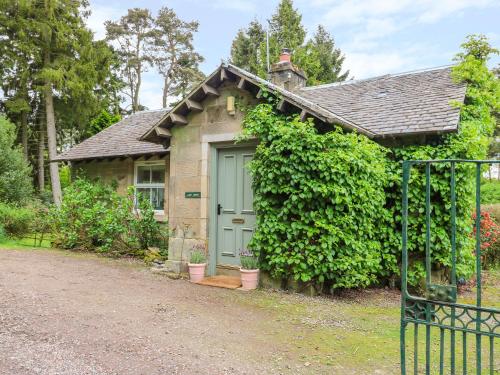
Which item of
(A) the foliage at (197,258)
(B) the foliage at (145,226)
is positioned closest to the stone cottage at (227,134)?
(A) the foliage at (197,258)

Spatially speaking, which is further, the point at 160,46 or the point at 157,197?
the point at 160,46

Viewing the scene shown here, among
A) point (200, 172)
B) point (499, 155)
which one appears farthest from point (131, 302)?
point (499, 155)

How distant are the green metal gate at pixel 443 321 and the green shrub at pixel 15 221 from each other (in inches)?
466

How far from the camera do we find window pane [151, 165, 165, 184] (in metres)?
11.5

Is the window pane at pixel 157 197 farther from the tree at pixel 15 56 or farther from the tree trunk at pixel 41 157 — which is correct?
the tree trunk at pixel 41 157

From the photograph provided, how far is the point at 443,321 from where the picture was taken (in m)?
4.34

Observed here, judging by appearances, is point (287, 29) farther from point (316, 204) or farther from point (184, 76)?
point (316, 204)

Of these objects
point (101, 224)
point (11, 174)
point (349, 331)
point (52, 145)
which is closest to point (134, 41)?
point (52, 145)

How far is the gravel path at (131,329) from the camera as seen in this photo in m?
3.67

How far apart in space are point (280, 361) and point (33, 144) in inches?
1042

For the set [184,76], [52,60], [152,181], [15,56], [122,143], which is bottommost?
[152,181]

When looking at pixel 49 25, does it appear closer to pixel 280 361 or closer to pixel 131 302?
pixel 131 302

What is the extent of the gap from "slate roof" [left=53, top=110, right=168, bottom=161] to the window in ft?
1.89

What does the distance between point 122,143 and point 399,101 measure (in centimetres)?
847
